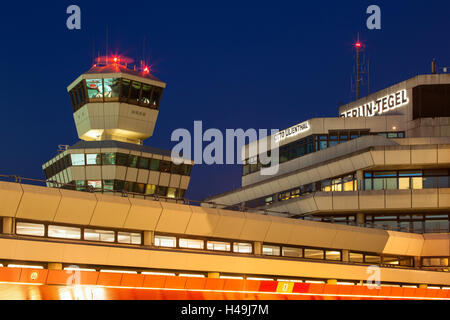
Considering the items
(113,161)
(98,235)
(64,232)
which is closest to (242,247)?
(98,235)

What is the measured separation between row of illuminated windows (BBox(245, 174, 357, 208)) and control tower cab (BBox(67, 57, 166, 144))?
66.4 ft

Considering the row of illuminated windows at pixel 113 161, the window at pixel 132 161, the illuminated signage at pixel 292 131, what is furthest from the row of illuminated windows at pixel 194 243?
the window at pixel 132 161

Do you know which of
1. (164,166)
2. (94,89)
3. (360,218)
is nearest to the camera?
(360,218)

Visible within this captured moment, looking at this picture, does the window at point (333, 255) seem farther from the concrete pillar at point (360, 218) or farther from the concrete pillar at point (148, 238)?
the concrete pillar at point (148, 238)

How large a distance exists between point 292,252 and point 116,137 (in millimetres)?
37595

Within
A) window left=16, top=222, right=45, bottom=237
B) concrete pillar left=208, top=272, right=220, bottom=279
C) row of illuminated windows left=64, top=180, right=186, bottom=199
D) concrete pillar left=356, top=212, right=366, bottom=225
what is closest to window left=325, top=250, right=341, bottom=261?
concrete pillar left=356, top=212, right=366, bottom=225

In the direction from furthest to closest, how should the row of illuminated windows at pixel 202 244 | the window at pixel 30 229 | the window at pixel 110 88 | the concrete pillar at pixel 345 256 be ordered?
the window at pixel 110 88, the concrete pillar at pixel 345 256, the row of illuminated windows at pixel 202 244, the window at pixel 30 229

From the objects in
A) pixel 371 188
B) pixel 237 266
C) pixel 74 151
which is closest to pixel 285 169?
pixel 371 188

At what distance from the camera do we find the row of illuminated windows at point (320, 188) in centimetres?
6181

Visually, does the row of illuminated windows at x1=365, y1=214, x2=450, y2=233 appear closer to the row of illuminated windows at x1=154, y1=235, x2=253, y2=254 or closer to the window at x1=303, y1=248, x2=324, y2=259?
the window at x1=303, y1=248, x2=324, y2=259

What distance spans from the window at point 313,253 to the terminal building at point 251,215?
123 millimetres

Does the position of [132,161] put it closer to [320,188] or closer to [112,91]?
[112,91]

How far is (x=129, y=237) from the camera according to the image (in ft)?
132

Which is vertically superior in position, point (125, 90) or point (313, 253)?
point (125, 90)
